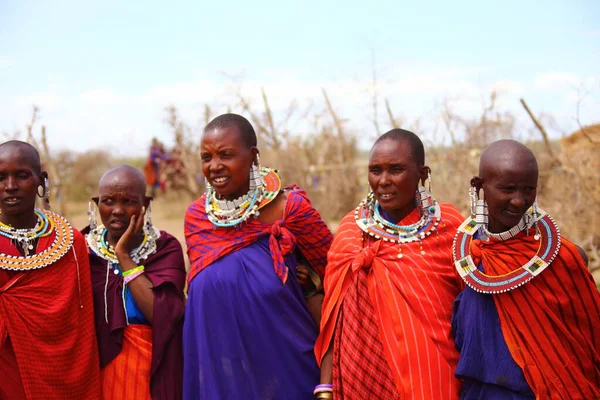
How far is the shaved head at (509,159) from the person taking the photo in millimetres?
2410

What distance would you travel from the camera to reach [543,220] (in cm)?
Result: 247

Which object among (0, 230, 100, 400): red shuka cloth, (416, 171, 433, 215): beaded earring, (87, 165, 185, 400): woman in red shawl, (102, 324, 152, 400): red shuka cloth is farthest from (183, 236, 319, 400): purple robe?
(416, 171, 433, 215): beaded earring

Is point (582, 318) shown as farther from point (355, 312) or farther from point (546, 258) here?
point (355, 312)

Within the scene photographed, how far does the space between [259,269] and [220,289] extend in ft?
0.75

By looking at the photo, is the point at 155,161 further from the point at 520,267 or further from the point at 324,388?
the point at 520,267

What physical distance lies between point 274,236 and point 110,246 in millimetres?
936

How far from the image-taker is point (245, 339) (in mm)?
2945

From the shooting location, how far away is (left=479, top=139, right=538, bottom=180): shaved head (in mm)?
2410

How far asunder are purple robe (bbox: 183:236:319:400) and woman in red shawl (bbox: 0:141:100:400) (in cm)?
54

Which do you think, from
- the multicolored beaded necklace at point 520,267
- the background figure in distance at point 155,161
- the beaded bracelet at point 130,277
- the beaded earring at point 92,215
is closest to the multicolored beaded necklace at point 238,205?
the beaded bracelet at point 130,277

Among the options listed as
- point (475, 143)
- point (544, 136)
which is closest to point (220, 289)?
point (544, 136)

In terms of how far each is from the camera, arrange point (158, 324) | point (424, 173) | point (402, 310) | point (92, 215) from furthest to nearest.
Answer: point (92, 215) → point (158, 324) → point (424, 173) → point (402, 310)

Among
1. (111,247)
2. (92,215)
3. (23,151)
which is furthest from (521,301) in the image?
(23,151)

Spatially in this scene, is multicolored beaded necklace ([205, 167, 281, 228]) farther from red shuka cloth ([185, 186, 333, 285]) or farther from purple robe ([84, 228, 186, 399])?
purple robe ([84, 228, 186, 399])
